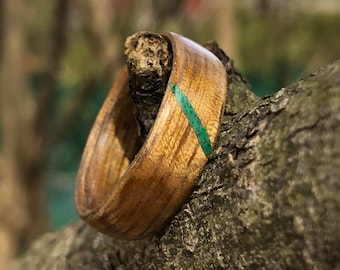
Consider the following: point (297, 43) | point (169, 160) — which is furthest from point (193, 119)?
point (297, 43)

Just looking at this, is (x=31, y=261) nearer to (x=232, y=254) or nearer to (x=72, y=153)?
(x=232, y=254)

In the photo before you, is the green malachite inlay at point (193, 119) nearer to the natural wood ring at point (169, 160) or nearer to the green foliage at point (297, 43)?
the natural wood ring at point (169, 160)

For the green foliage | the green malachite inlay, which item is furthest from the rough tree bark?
the green foliage

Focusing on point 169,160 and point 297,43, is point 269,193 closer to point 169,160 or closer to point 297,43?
point 169,160

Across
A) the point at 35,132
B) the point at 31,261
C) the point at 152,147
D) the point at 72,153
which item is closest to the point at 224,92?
the point at 152,147

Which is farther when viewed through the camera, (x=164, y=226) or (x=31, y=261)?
(x=31, y=261)

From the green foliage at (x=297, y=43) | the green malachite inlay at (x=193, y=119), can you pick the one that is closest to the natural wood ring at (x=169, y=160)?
the green malachite inlay at (x=193, y=119)
